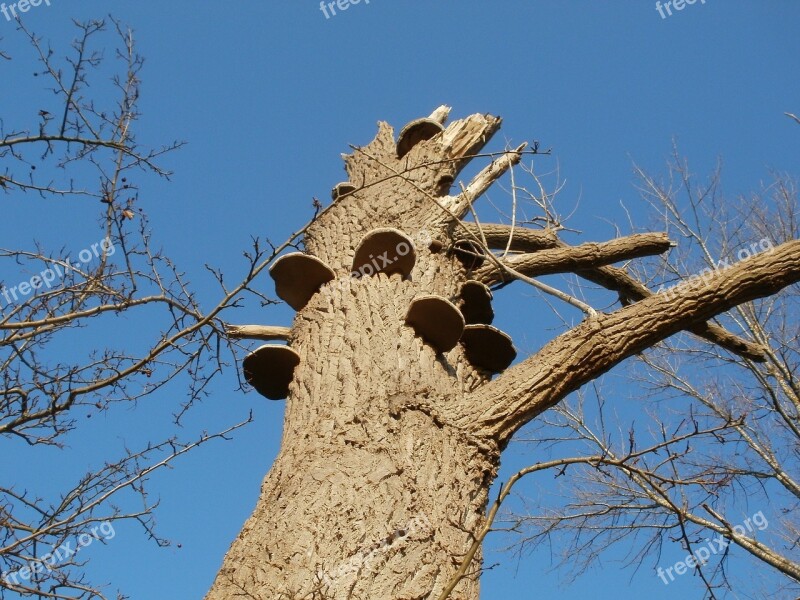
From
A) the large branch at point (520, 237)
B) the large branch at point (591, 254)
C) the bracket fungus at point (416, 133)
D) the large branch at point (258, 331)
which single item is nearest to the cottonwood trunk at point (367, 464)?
the large branch at point (258, 331)

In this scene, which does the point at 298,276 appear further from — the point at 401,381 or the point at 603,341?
the point at 603,341

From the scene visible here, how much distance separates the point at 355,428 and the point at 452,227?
1.89 metres

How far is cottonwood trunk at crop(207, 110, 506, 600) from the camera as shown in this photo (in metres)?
2.67

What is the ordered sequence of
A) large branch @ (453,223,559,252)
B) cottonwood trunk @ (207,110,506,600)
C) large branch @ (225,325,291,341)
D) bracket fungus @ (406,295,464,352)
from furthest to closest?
large branch @ (453,223,559,252), large branch @ (225,325,291,341), bracket fungus @ (406,295,464,352), cottonwood trunk @ (207,110,506,600)

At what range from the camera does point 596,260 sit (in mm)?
5000

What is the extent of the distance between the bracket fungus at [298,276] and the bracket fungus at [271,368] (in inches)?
17.7

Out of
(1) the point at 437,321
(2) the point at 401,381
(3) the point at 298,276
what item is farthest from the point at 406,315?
(3) the point at 298,276

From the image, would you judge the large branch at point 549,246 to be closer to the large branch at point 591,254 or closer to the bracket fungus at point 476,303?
the large branch at point 591,254

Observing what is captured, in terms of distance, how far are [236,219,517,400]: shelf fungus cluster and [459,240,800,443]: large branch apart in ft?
1.36

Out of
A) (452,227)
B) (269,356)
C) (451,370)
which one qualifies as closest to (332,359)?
(269,356)

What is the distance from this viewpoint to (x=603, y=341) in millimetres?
3381

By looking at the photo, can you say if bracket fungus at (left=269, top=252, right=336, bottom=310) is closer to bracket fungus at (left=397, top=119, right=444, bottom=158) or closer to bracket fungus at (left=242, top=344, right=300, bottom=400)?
bracket fungus at (left=242, top=344, right=300, bottom=400)

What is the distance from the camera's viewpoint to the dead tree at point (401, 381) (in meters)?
2.72

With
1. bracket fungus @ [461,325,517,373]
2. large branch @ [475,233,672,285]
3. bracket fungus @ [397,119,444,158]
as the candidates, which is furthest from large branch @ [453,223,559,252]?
bracket fungus @ [461,325,517,373]
